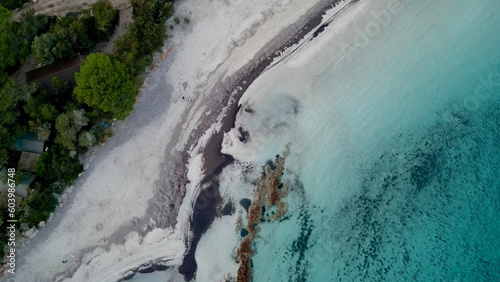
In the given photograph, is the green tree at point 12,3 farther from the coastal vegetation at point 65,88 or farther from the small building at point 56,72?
the small building at point 56,72

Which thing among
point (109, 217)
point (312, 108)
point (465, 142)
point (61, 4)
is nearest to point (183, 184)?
point (109, 217)

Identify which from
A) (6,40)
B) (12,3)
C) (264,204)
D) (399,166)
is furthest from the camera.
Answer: (399,166)

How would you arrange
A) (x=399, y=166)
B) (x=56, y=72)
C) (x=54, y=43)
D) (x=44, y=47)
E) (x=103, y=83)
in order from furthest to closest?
(x=399, y=166) < (x=56, y=72) < (x=54, y=43) < (x=44, y=47) < (x=103, y=83)

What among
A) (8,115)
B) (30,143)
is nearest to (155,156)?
(30,143)

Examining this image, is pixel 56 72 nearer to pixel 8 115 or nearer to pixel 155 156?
pixel 8 115

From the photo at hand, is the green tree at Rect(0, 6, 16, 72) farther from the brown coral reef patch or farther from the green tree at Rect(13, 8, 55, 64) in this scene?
the brown coral reef patch
